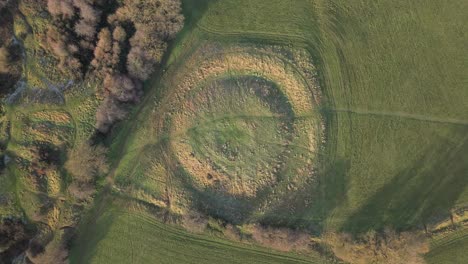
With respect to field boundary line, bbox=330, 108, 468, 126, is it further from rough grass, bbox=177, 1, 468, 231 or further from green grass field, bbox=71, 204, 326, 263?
green grass field, bbox=71, 204, 326, 263

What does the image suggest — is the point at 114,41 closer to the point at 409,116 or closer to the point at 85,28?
the point at 85,28

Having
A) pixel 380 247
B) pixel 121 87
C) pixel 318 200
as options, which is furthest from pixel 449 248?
pixel 121 87

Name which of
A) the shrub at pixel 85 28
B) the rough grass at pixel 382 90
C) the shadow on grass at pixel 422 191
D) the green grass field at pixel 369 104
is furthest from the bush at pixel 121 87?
the shadow on grass at pixel 422 191

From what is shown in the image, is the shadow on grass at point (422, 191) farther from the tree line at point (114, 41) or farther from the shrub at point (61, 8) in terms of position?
the shrub at point (61, 8)

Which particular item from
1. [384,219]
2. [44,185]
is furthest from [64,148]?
[384,219]

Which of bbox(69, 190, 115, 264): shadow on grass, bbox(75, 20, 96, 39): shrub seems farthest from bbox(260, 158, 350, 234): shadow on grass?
bbox(75, 20, 96, 39): shrub

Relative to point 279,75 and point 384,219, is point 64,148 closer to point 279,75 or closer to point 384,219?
point 279,75
